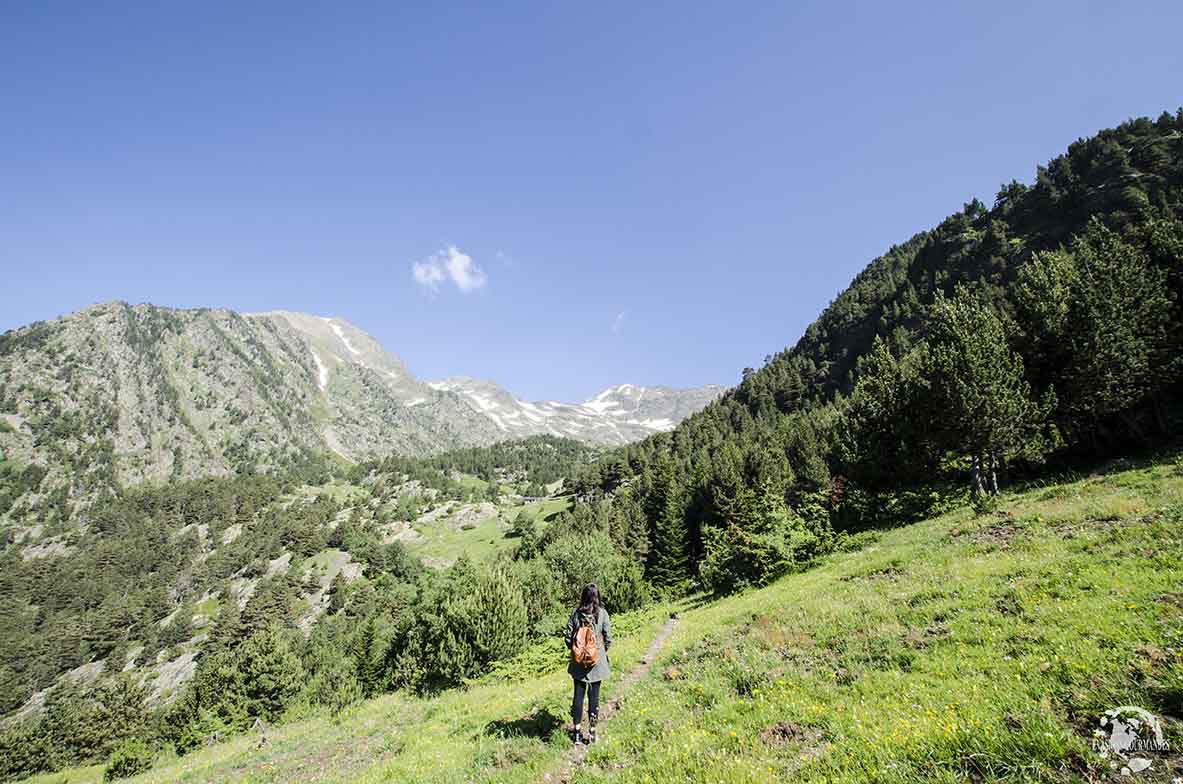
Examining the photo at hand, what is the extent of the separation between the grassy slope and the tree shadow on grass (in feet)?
0.41

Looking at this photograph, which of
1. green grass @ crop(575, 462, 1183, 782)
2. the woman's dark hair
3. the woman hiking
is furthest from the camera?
the woman's dark hair

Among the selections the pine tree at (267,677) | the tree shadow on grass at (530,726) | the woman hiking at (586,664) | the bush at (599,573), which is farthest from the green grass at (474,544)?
the woman hiking at (586,664)

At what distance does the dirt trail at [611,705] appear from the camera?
1023cm

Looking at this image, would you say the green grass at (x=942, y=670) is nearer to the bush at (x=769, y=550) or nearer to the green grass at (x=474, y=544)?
the bush at (x=769, y=550)

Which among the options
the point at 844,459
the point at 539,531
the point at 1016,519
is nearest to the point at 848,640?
the point at 1016,519

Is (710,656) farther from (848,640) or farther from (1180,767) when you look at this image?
(1180,767)

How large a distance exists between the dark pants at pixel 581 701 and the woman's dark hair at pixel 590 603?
62.3 inches

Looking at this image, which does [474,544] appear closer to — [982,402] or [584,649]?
[982,402]

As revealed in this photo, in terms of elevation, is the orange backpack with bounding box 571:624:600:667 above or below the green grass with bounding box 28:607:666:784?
above

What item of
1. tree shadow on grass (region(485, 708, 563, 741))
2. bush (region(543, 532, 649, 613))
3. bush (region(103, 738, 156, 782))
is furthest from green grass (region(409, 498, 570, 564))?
tree shadow on grass (region(485, 708, 563, 741))

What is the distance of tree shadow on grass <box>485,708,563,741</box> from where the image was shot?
1308cm

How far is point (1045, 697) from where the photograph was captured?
25.8ft

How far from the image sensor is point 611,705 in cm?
1484

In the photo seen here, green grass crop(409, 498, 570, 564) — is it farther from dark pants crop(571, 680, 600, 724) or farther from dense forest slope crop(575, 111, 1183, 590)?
dark pants crop(571, 680, 600, 724)
